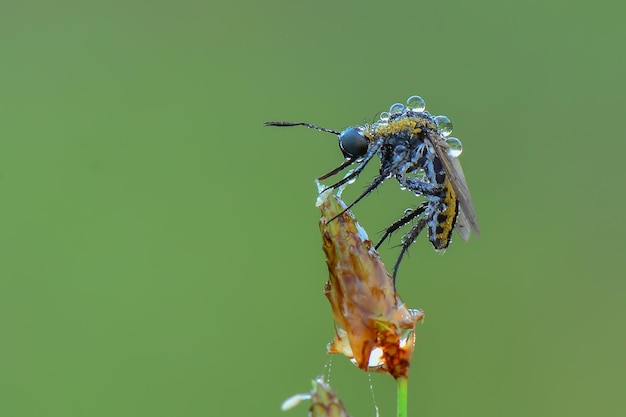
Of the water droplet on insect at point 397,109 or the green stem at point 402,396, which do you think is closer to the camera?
the green stem at point 402,396

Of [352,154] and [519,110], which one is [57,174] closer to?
[519,110]

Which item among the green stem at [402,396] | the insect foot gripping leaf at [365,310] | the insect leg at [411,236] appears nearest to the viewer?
the green stem at [402,396]

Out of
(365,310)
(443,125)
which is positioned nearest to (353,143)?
(443,125)

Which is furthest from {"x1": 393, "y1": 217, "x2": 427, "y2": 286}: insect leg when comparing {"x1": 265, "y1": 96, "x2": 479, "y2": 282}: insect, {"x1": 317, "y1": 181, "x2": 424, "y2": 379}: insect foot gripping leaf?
{"x1": 317, "y1": 181, "x2": 424, "y2": 379}: insect foot gripping leaf

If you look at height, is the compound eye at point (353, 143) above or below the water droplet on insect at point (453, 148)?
above

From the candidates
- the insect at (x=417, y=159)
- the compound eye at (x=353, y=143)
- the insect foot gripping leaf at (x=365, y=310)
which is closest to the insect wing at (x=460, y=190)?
the insect at (x=417, y=159)

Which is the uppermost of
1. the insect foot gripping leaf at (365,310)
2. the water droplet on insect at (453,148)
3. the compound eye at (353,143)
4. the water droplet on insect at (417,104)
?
the water droplet on insect at (417,104)

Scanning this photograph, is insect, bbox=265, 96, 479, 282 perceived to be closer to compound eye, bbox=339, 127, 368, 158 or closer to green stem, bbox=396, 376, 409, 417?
compound eye, bbox=339, 127, 368, 158

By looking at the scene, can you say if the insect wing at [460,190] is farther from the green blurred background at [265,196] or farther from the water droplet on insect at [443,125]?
the green blurred background at [265,196]
